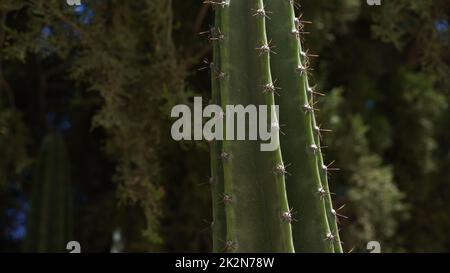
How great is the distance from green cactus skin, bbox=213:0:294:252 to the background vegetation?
1084mm

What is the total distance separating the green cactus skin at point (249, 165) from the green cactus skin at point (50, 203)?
6.14 feet

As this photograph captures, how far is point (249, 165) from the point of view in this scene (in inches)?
92.7

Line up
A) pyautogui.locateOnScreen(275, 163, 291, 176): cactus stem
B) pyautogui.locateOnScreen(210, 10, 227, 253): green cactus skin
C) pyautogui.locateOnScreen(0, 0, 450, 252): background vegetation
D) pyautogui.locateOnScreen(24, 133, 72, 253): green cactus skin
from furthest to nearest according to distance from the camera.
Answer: pyautogui.locateOnScreen(24, 133, 72, 253): green cactus skin → pyautogui.locateOnScreen(0, 0, 450, 252): background vegetation → pyautogui.locateOnScreen(210, 10, 227, 253): green cactus skin → pyautogui.locateOnScreen(275, 163, 291, 176): cactus stem

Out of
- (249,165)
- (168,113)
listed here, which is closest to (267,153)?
(249,165)

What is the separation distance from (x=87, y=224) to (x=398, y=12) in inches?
84.6

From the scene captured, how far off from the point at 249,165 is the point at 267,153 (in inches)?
2.7

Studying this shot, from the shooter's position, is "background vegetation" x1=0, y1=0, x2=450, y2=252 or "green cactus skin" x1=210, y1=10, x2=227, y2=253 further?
"background vegetation" x1=0, y1=0, x2=450, y2=252

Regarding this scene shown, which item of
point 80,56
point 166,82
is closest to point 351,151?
point 166,82

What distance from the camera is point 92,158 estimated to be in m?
4.91

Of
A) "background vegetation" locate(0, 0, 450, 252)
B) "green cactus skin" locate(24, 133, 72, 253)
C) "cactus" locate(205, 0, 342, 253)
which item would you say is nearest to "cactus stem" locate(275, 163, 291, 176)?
"cactus" locate(205, 0, 342, 253)

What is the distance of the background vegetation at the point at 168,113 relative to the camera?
3.59 metres

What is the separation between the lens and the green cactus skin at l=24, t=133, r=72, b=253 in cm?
398

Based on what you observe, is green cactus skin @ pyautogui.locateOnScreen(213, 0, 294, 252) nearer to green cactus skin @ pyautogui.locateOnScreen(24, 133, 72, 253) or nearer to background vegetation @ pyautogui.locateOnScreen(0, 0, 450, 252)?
background vegetation @ pyautogui.locateOnScreen(0, 0, 450, 252)
